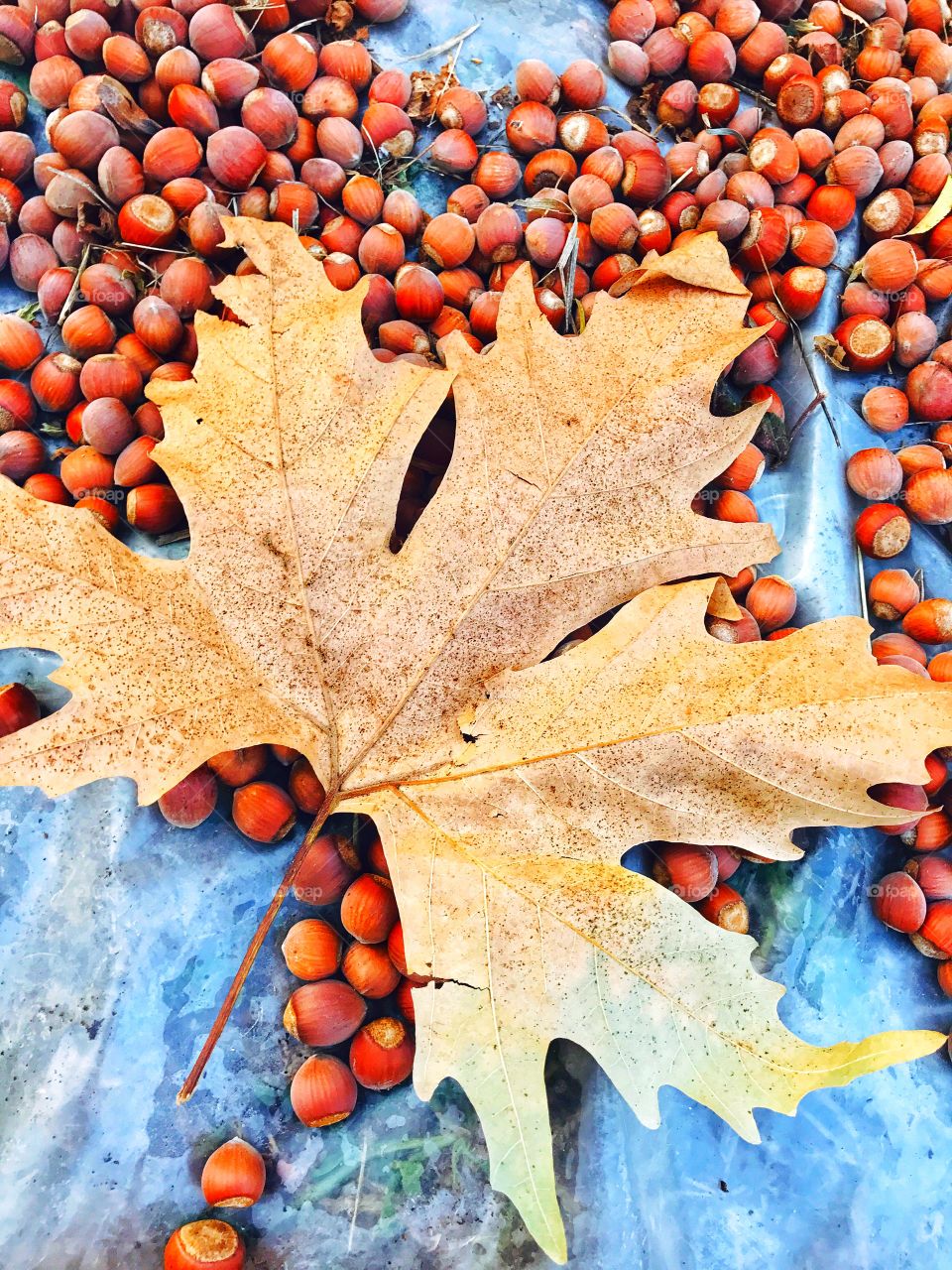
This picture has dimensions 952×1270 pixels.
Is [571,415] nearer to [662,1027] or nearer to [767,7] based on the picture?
[662,1027]

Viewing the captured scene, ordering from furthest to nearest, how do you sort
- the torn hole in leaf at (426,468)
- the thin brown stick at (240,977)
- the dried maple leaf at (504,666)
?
1. the torn hole in leaf at (426,468)
2. the thin brown stick at (240,977)
3. the dried maple leaf at (504,666)

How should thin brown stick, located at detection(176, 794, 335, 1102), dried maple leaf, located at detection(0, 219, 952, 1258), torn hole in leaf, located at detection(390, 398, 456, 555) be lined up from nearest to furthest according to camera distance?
dried maple leaf, located at detection(0, 219, 952, 1258) < thin brown stick, located at detection(176, 794, 335, 1102) < torn hole in leaf, located at detection(390, 398, 456, 555)

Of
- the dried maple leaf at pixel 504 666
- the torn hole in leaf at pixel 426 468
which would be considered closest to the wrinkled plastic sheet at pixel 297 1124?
the dried maple leaf at pixel 504 666

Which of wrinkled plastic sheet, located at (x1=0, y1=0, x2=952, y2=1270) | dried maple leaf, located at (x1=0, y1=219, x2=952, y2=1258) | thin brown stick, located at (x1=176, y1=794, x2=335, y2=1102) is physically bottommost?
wrinkled plastic sheet, located at (x1=0, y1=0, x2=952, y2=1270)

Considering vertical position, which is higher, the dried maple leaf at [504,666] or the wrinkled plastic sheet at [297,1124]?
the dried maple leaf at [504,666]

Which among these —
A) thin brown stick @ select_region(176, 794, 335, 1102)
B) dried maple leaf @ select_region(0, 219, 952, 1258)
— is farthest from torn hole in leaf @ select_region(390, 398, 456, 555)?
thin brown stick @ select_region(176, 794, 335, 1102)

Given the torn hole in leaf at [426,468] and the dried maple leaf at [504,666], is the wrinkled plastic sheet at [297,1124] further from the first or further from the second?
the torn hole in leaf at [426,468]

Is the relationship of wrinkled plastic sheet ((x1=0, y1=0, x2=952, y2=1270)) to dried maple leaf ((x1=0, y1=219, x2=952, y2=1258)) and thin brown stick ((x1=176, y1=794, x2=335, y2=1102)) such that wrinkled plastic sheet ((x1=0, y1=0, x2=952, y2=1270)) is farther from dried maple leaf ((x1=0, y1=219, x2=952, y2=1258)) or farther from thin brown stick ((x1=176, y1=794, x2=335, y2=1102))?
dried maple leaf ((x1=0, y1=219, x2=952, y2=1258))

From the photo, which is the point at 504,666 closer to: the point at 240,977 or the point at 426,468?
the point at 426,468
